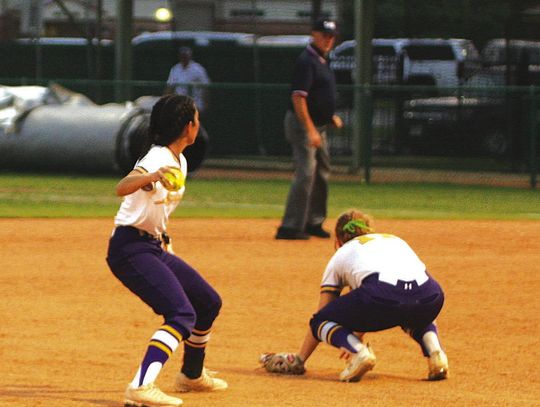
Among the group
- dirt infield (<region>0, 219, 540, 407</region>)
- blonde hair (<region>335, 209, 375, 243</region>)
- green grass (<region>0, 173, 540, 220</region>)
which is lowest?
green grass (<region>0, 173, 540, 220</region>)

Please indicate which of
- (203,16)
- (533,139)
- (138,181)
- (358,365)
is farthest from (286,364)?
(203,16)

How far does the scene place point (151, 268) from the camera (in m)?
6.22

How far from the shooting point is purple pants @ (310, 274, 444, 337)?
6.92 m

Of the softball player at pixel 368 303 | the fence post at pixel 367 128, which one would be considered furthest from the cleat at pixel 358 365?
the fence post at pixel 367 128

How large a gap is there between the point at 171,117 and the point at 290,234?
685 centimetres

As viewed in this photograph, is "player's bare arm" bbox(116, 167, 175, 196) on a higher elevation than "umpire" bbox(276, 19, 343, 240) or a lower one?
higher

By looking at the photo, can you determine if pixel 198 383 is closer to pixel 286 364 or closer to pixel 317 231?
pixel 286 364

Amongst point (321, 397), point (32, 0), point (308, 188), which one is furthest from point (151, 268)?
point (32, 0)

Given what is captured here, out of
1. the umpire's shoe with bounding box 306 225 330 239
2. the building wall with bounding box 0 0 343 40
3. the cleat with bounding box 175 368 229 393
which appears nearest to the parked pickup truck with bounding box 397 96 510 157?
the building wall with bounding box 0 0 343 40

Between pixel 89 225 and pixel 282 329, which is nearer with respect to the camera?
pixel 282 329

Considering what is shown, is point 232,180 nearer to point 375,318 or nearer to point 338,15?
point 338,15

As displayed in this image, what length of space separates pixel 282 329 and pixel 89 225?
6055mm

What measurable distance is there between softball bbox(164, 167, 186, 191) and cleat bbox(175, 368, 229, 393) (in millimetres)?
1035

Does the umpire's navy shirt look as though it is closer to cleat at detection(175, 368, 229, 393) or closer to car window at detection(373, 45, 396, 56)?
cleat at detection(175, 368, 229, 393)
